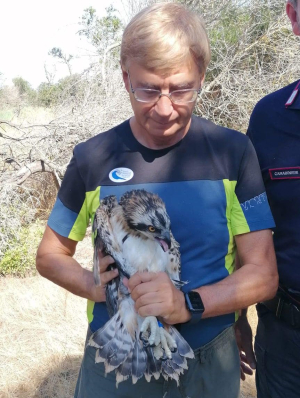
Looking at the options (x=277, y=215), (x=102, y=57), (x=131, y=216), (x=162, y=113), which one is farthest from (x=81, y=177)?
(x=102, y=57)

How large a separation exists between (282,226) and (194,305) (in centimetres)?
73

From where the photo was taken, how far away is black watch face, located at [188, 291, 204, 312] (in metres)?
1.46

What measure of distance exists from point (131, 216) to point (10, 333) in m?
3.41

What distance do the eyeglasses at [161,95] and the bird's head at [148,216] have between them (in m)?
0.33

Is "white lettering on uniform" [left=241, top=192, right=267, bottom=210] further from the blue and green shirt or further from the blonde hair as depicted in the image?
the blonde hair

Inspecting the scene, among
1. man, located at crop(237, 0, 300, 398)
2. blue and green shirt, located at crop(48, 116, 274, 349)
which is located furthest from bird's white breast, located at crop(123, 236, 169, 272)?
man, located at crop(237, 0, 300, 398)

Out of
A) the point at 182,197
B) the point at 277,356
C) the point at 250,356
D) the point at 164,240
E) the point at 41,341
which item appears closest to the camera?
the point at 164,240

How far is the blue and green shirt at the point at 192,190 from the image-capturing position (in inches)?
62.5

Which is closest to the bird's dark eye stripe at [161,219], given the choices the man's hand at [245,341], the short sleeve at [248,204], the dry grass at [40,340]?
the short sleeve at [248,204]

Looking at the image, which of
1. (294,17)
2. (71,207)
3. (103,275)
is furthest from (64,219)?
(294,17)

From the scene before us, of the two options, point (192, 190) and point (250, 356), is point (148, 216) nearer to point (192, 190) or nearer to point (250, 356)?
point (192, 190)

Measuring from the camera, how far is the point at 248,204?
1.63m

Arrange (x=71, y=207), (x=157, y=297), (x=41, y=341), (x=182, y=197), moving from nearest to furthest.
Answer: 1. (x=157, y=297)
2. (x=182, y=197)
3. (x=71, y=207)
4. (x=41, y=341)

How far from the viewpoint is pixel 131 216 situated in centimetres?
152
